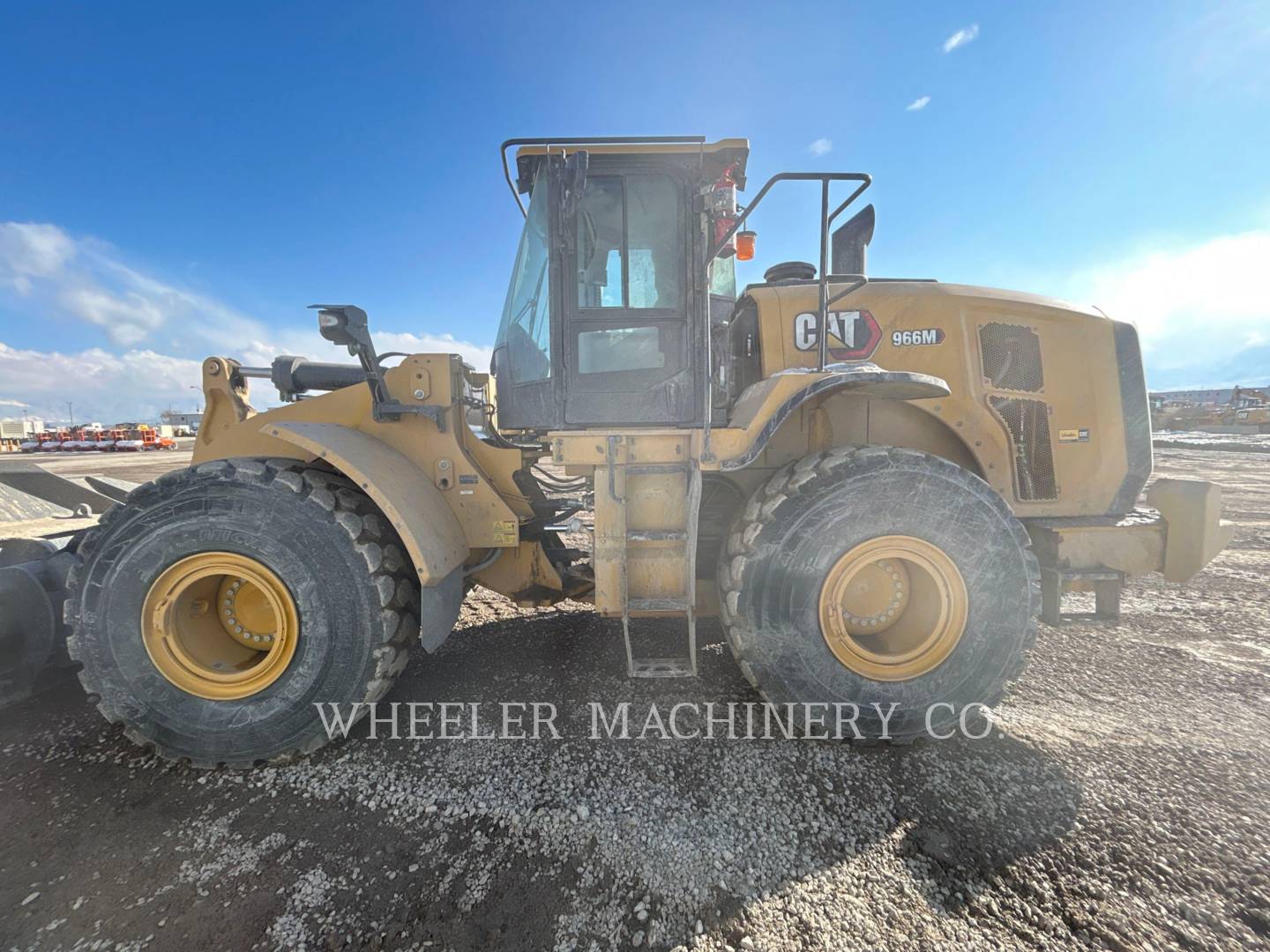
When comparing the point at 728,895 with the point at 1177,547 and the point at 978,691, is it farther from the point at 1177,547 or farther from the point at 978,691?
the point at 1177,547

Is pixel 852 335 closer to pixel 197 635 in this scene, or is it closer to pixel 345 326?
pixel 345 326

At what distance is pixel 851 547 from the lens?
2.37 meters

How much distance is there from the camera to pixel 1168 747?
2387 millimetres

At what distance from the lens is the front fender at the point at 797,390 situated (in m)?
2.38

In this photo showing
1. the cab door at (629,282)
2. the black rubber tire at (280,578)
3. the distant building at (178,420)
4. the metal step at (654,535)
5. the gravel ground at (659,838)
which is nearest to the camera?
the gravel ground at (659,838)

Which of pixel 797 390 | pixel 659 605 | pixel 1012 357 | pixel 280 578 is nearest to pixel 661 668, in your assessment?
pixel 659 605

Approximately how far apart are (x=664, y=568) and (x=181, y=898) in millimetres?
2030

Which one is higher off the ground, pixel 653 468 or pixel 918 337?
pixel 918 337

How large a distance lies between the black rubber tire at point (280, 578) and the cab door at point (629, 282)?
129cm

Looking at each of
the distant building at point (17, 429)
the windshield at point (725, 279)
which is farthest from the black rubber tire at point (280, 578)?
the distant building at point (17, 429)

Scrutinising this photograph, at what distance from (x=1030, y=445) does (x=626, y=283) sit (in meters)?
2.42

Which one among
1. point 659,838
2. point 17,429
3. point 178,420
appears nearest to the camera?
point 659,838

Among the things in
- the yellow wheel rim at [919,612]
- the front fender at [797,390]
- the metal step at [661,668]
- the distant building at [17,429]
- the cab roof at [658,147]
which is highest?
the distant building at [17,429]

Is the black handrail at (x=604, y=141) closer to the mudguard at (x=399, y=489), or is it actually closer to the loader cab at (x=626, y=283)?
the loader cab at (x=626, y=283)
